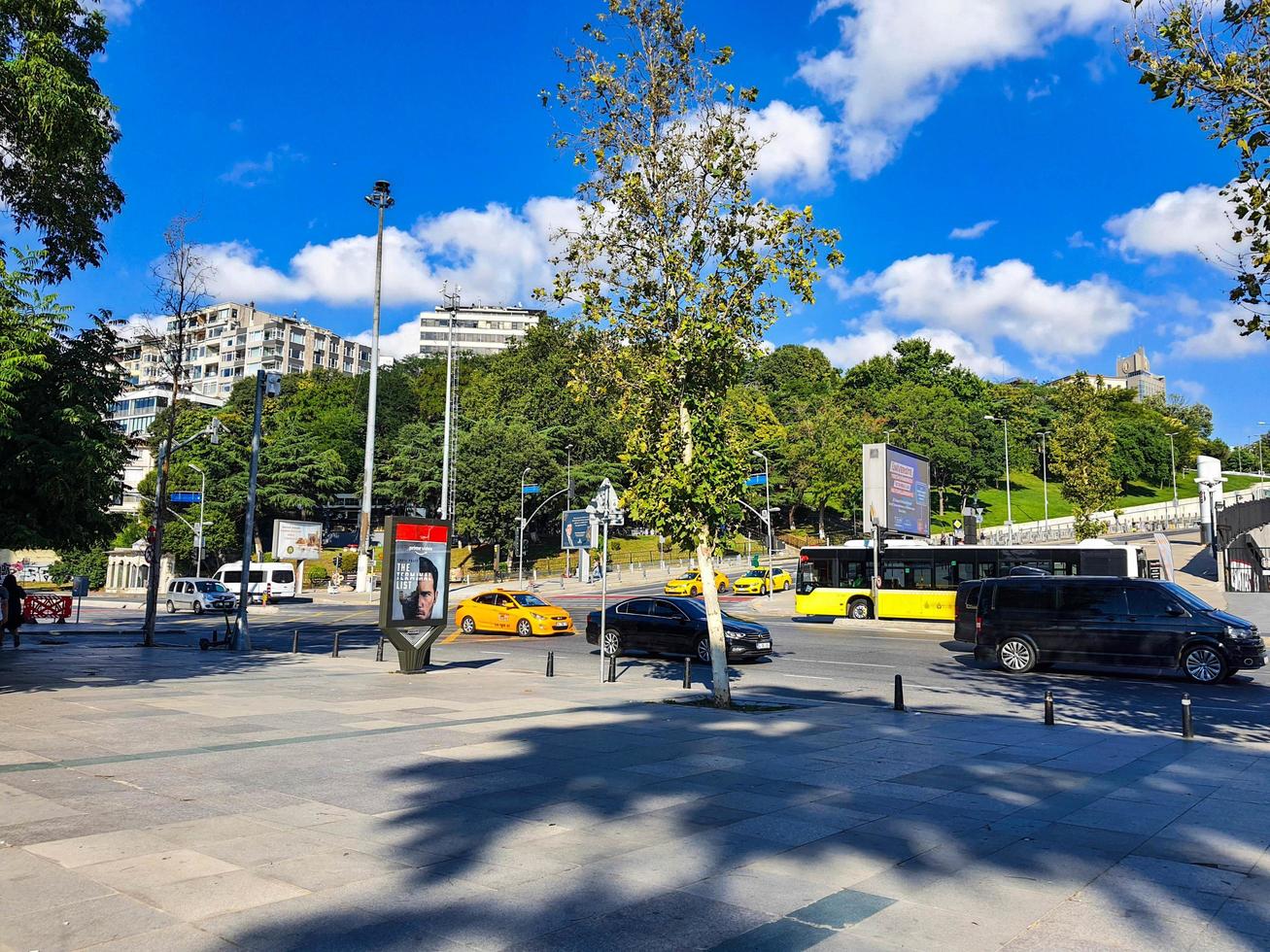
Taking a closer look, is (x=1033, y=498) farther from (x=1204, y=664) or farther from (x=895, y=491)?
(x=1204, y=664)

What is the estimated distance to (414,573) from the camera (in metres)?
18.9

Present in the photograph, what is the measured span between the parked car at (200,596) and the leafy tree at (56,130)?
30284mm

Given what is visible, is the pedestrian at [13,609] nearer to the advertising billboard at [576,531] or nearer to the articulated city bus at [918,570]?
the articulated city bus at [918,570]

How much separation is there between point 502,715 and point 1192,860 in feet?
29.1

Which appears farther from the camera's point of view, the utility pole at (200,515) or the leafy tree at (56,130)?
the utility pole at (200,515)

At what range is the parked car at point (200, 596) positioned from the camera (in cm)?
4269

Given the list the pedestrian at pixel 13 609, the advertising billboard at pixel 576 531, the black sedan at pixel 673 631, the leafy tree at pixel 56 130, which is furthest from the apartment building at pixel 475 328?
the leafy tree at pixel 56 130

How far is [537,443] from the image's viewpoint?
73.7 meters

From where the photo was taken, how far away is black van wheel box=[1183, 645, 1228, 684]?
16531mm

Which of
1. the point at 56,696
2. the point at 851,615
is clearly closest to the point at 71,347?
the point at 56,696

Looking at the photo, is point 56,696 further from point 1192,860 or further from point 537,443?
point 537,443

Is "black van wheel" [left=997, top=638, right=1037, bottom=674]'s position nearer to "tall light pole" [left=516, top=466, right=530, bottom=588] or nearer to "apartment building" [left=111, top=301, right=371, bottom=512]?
"tall light pole" [left=516, top=466, right=530, bottom=588]

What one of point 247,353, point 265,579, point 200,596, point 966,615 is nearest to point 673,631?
point 966,615

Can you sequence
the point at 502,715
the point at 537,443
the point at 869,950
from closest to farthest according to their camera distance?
1. the point at 869,950
2. the point at 502,715
3. the point at 537,443
